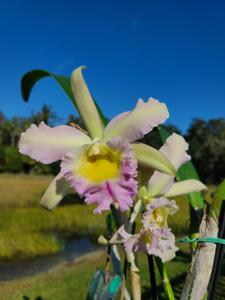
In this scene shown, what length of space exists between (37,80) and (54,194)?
283 mm

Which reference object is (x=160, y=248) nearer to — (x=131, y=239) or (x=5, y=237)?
(x=131, y=239)

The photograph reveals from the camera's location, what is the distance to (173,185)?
2.54 feet

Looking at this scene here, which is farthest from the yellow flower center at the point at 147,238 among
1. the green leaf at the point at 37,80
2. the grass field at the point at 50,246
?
the grass field at the point at 50,246

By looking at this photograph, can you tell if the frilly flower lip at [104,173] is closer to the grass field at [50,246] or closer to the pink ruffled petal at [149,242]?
the pink ruffled petal at [149,242]

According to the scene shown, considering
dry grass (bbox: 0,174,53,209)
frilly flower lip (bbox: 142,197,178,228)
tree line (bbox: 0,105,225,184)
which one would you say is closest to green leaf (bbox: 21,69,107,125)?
frilly flower lip (bbox: 142,197,178,228)

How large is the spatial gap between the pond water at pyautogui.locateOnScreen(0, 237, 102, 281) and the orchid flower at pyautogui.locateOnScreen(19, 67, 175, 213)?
15.2ft

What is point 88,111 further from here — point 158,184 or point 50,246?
point 50,246

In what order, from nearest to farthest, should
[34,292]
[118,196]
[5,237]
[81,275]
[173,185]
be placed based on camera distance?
[118,196]
[173,185]
[34,292]
[81,275]
[5,237]

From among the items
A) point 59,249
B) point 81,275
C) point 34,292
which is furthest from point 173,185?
point 59,249

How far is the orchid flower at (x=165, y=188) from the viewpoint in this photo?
27.0 inches

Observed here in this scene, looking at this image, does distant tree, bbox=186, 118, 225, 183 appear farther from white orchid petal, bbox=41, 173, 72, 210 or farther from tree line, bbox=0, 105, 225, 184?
white orchid petal, bbox=41, 173, 72, 210

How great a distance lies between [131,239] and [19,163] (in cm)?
2756

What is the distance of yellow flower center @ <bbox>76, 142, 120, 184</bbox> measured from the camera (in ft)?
2.13

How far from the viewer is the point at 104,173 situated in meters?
0.66
